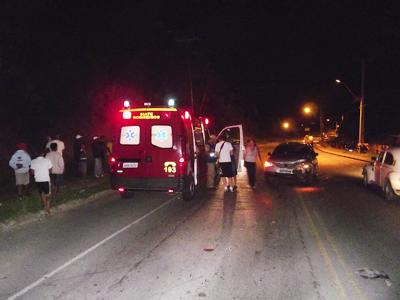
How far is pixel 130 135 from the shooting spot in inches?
480

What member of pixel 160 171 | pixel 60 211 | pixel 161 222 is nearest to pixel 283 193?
pixel 160 171

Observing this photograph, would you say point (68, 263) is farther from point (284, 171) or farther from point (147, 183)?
point (284, 171)

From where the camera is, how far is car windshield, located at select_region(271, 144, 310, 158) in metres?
17.0

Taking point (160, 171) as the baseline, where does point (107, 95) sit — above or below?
above

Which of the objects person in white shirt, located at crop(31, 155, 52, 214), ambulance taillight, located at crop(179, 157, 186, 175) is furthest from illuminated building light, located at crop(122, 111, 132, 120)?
person in white shirt, located at crop(31, 155, 52, 214)

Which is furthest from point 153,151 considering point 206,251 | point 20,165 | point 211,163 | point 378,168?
point 378,168

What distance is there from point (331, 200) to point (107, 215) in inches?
240

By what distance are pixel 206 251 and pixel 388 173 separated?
744 centimetres

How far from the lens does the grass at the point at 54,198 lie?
10258 mm

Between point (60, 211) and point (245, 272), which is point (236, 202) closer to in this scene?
point (60, 211)

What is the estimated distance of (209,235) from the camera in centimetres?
844

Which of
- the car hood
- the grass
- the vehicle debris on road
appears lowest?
the vehicle debris on road

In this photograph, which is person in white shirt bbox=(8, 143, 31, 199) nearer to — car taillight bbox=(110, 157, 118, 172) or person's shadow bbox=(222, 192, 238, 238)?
car taillight bbox=(110, 157, 118, 172)

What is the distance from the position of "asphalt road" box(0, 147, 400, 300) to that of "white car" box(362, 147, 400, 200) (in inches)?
18.6
